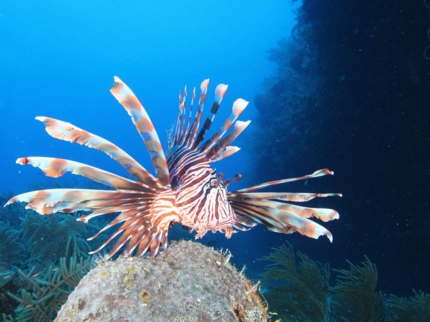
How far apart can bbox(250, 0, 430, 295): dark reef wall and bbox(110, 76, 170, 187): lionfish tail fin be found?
7.21 metres

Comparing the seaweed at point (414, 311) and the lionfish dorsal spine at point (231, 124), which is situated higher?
the lionfish dorsal spine at point (231, 124)

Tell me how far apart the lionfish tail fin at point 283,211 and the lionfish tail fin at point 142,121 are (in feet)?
1.97

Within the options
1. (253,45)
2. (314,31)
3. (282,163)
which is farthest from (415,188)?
(253,45)

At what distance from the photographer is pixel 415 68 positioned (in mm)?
6559

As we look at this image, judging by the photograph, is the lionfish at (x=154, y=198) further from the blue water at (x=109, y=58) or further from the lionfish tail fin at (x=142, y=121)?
the blue water at (x=109, y=58)

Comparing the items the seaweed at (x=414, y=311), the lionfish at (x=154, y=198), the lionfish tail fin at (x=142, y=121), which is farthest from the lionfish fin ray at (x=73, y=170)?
the seaweed at (x=414, y=311)

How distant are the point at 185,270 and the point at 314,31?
1015cm

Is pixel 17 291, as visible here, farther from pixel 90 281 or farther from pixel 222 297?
pixel 222 297

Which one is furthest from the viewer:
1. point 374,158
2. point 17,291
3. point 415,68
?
point 374,158

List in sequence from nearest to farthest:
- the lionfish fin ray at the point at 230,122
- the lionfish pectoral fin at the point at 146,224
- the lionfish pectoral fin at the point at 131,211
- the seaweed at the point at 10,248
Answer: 1. the lionfish pectoral fin at the point at 131,211
2. the lionfish pectoral fin at the point at 146,224
3. the lionfish fin ray at the point at 230,122
4. the seaweed at the point at 10,248

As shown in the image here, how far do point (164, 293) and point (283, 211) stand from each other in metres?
0.92

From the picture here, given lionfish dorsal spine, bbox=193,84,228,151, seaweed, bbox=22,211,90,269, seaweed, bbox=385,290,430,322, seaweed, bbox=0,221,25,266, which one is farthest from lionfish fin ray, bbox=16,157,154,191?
seaweed, bbox=385,290,430,322

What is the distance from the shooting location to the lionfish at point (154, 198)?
151 centimetres

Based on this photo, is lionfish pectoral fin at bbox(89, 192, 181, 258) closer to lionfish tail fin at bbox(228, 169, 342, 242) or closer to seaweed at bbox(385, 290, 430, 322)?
lionfish tail fin at bbox(228, 169, 342, 242)
